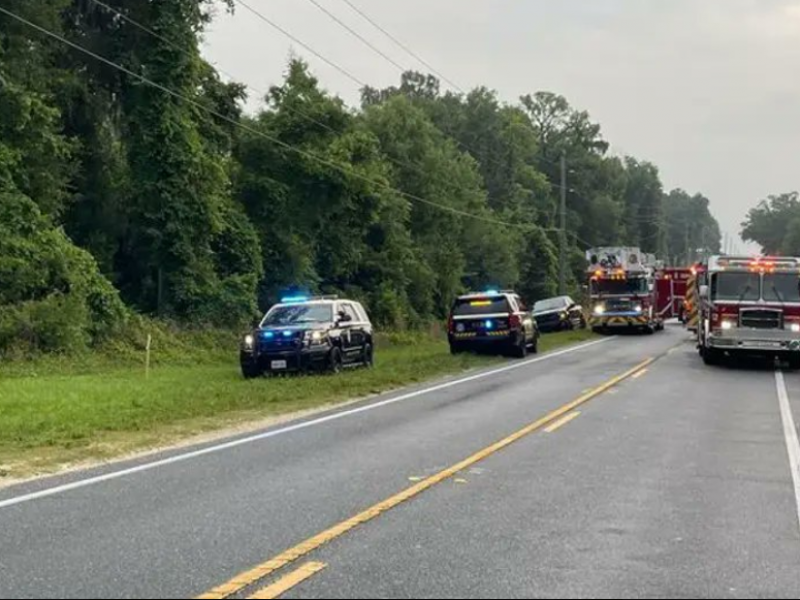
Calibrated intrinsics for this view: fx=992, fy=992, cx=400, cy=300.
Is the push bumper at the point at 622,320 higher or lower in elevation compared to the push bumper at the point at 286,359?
higher

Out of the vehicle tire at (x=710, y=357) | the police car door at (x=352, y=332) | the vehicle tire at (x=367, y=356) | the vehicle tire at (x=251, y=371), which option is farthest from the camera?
the vehicle tire at (x=710, y=357)

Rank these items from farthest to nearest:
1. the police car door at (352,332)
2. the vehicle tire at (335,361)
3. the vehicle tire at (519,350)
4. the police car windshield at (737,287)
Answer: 1. the vehicle tire at (519,350)
2. the police car windshield at (737,287)
3. the police car door at (352,332)
4. the vehicle tire at (335,361)

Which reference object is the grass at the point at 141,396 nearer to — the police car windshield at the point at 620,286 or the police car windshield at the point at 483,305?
the police car windshield at the point at 483,305

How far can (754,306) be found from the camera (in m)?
25.0

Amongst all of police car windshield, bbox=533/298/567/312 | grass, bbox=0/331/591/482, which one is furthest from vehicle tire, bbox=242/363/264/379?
police car windshield, bbox=533/298/567/312

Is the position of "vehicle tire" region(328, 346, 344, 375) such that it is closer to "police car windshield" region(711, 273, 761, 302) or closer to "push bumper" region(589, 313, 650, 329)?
"police car windshield" region(711, 273, 761, 302)

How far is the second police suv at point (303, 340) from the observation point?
21.7 meters

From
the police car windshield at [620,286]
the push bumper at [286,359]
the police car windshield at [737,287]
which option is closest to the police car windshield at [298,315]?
the push bumper at [286,359]

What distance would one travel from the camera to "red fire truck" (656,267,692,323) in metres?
50.5

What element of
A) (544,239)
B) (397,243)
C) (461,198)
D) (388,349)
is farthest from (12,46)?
(544,239)

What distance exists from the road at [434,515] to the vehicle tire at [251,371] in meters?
7.09

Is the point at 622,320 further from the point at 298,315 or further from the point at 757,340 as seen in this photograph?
the point at 298,315

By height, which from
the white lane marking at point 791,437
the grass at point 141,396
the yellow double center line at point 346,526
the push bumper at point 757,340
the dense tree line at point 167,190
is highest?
the dense tree line at point 167,190

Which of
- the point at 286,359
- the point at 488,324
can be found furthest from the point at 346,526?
the point at 488,324
